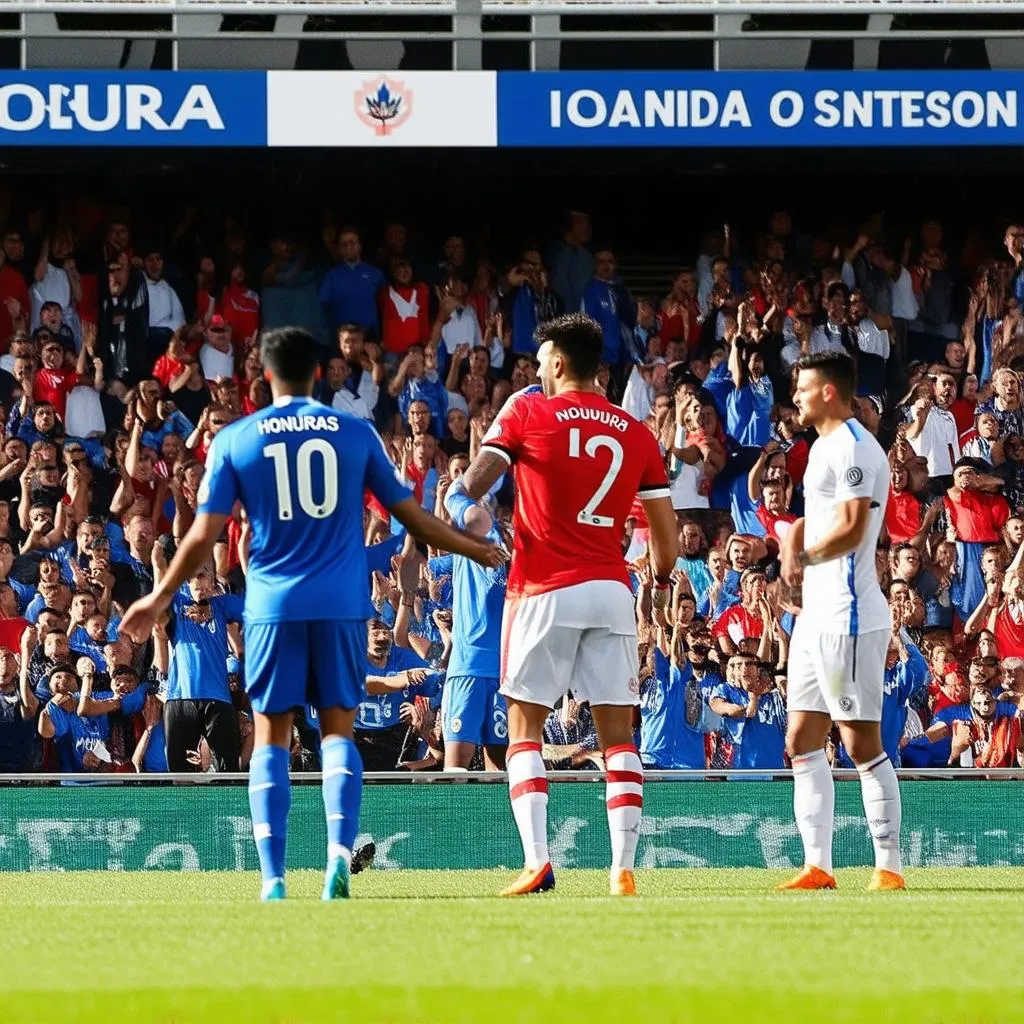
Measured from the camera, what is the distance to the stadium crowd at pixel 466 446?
13.0 m

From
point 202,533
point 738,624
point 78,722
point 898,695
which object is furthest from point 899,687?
point 202,533

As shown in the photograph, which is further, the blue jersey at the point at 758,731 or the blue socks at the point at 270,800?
the blue jersey at the point at 758,731

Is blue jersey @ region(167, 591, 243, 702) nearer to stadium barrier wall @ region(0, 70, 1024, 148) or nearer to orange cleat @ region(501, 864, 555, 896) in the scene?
stadium barrier wall @ region(0, 70, 1024, 148)

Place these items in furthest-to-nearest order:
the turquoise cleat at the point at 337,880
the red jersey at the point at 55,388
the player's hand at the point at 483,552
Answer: the red jersey at the point at 55,388
the player's hand at the point at 483,552
the turquoise cleat at the point at 337,880

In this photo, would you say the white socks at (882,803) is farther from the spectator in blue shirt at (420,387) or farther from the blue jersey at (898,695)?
the spectator in blue shirt at (420,387)

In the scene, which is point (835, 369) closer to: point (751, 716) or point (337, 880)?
point (337, 880)

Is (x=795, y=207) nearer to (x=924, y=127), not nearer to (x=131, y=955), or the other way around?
(x=924, y=127)

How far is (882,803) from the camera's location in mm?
7594

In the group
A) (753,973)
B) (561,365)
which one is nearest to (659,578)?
(561,365)

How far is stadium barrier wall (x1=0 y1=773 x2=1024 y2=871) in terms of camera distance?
36.7ft

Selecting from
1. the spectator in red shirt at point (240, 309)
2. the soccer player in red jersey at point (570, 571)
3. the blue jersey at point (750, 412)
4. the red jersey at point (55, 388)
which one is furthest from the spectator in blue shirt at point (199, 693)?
the soccer player in red jersey at point (570, 571)

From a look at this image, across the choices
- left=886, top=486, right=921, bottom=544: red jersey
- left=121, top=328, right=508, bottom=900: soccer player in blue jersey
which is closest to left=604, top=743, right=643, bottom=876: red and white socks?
left=121, top=328, right=508, bottom=900: soccer player in blue jersey

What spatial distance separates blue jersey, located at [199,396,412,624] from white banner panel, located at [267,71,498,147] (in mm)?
8256

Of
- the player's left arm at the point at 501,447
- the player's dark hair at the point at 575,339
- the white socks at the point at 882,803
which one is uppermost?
the player's dark hair at the point at 575,339
